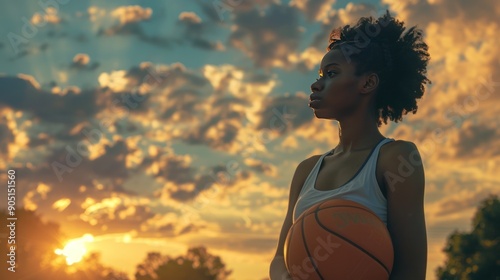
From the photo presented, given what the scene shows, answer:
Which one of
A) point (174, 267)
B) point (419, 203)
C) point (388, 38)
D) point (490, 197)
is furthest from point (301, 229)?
point (174, 267)

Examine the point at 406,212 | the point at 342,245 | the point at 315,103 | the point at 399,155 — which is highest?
the point at 315,103

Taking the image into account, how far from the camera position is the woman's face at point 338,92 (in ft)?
17.4

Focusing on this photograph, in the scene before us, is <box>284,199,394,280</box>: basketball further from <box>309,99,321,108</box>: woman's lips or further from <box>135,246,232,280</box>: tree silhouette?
<box>135,246,232,280</box>: tree silhouette

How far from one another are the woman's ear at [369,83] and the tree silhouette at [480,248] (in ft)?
134

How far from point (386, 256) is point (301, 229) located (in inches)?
24.7

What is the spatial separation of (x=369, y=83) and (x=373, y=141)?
1.52ft

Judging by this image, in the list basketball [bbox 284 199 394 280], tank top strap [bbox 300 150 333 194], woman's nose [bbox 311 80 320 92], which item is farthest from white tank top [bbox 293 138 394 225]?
woman's nose [bbox 311 80 320 92]

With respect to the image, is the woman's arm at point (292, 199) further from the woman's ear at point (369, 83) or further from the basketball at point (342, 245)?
the woman's ear at point (369, 83)

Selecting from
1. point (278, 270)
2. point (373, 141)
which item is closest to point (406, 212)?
point (373, 141)

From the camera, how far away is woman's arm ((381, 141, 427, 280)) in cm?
482

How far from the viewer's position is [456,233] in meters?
47.7

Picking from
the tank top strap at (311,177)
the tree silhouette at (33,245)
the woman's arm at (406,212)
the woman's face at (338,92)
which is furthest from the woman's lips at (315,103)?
the tree silhouette at (33,245)

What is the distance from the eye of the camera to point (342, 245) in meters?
4.67

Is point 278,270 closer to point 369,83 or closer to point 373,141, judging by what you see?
point 373,141
